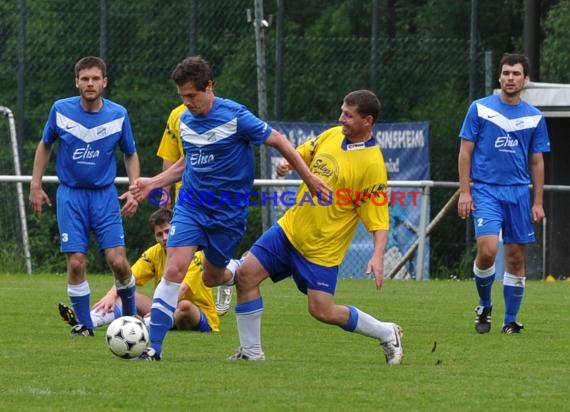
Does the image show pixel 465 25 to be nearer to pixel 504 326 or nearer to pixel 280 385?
pixel 504 326

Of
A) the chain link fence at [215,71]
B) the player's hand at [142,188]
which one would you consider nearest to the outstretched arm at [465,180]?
the player's hand at [142,188]

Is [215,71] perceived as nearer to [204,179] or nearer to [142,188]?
[204,179]

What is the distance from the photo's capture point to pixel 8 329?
10.7m

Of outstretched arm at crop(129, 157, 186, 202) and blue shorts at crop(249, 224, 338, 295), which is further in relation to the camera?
blue shorts at crop(249, 224, 338, 295)

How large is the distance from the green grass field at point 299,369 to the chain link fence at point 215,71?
7.29m

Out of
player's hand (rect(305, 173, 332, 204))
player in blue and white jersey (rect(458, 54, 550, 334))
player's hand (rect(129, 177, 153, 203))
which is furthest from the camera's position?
player in blue and white jersey (rect(458, 54, 550, 334))

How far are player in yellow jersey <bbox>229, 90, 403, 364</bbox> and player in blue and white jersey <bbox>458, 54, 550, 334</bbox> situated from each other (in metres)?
2.22

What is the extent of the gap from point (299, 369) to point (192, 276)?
2873mm

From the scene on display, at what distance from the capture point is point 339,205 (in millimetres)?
8773

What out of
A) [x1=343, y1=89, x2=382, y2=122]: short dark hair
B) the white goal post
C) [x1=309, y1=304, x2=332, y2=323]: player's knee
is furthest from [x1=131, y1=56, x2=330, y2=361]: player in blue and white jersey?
the white goal post

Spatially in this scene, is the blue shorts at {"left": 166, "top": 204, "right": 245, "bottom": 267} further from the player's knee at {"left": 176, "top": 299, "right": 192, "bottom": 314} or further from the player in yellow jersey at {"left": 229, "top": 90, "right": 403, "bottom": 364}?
the player's knee at {"left": 176, "top": 299, "right": 192, "bottom": 314}

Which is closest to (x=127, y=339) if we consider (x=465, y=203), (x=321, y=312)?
(x=321, y=312)

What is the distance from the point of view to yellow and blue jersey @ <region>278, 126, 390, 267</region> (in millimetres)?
8734

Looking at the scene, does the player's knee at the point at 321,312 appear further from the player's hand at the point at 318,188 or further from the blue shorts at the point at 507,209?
the blue shorts at the point at 507,209
